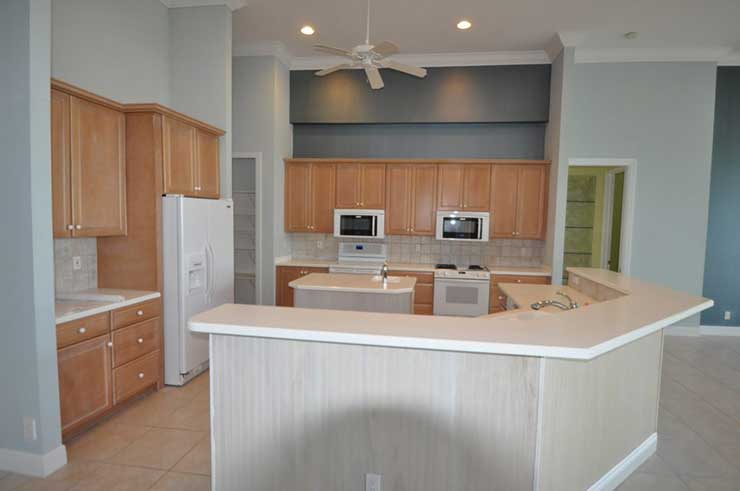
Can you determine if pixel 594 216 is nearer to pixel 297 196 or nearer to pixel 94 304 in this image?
pixel 297 196

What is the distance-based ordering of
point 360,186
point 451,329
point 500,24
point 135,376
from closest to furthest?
point 451,329, point 135,376, point 500,24, point 360,186

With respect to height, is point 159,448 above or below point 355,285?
below

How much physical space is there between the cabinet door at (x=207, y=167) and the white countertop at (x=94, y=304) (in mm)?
1039

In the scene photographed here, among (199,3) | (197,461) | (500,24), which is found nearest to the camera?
(197,461)

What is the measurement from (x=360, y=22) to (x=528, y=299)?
3475 mm

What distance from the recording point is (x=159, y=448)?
98.9 inches

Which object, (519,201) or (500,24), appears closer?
(500,24)

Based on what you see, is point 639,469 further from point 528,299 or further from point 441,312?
point 441,312

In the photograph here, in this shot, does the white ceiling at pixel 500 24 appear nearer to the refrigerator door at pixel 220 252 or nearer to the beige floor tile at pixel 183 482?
the refrigerator door at pixel 220 252

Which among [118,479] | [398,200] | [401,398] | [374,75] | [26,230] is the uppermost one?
[374,75]

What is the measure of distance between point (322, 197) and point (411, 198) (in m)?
1.25

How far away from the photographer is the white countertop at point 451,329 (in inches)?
57.3

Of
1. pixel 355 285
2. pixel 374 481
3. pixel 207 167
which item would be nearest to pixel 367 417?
pixel 374 481

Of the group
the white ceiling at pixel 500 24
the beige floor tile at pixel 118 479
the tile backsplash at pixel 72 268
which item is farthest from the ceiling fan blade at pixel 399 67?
the beige floor tile at pixel 118 479
